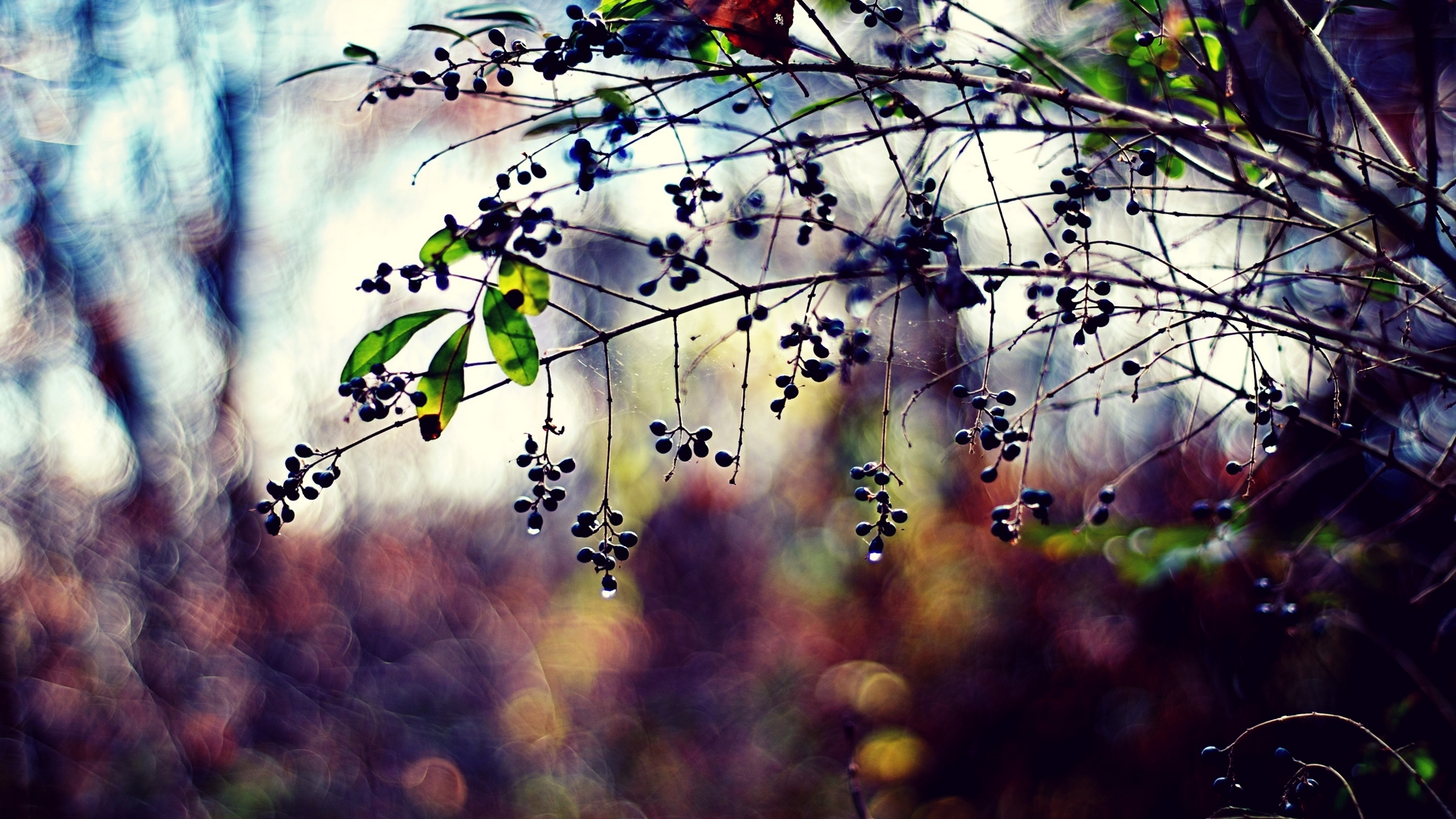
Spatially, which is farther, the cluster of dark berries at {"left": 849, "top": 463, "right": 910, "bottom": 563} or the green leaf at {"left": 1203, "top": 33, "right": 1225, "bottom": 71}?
the green leaf at {"left": 1203, "top": 33, "right": 1225, "bottom": 71}

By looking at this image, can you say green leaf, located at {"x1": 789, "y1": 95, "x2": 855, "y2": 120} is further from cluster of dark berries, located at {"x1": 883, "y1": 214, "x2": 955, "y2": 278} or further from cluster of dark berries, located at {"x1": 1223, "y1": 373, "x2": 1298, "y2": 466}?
cluster of dark berries, located at {"x1": 1223, "y1": 373, "x2": 1298, "y2": 466}

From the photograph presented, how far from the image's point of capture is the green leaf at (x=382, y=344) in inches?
42.9

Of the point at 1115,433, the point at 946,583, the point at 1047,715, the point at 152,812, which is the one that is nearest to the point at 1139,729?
the point at 1047,715

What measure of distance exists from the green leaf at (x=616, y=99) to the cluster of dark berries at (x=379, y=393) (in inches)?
19.7

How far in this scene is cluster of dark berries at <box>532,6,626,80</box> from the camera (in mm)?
1046

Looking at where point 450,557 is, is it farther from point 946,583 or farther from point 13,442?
point 946,583

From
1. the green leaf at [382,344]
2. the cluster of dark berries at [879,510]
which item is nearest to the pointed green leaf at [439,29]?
the green leaf at [382,344]

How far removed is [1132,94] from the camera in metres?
3.70

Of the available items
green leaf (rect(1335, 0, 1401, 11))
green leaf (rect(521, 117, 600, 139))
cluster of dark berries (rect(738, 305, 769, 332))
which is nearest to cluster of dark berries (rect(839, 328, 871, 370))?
cluster of dark berries (rect(738, 305, 769, 332))

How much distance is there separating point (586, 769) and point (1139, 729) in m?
4.25

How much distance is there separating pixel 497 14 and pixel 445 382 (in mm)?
551

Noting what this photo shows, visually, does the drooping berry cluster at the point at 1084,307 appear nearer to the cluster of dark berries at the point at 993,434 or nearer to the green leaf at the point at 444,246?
the cluster of dark berries at the point at 993,434

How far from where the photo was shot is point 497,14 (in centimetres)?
112

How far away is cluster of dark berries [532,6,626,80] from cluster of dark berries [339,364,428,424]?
478 mm
